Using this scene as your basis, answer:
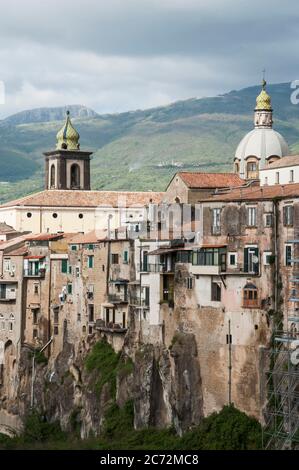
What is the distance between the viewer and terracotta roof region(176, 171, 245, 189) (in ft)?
294

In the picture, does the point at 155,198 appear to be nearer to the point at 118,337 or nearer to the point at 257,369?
the point at 118,337

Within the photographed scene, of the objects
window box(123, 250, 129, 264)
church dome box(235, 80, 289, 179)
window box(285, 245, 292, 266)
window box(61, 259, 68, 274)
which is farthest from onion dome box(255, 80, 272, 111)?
window box(285, 245, 292, 266)

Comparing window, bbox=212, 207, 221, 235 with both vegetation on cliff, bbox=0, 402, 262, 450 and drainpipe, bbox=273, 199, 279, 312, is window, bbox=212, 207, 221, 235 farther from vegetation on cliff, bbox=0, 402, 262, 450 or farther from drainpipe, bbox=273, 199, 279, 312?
vegetation on cliff, bbox=0, 402, 262, 450

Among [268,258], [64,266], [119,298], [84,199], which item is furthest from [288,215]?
[84,199]

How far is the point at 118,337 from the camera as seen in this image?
281ft

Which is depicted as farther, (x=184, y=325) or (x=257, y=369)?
(x=184, y=325)

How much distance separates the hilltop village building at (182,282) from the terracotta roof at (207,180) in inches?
5.8

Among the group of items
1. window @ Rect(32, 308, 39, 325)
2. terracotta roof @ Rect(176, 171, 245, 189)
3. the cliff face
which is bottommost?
the cliff face

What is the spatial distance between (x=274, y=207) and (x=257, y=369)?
351 inches

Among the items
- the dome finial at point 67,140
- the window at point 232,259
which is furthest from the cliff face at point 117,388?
the dome finial at point 67,140

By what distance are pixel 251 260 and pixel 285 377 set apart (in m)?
7.16

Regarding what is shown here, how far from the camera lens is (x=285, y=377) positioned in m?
66.8

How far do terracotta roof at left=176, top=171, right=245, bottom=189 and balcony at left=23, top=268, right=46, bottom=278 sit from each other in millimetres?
14482
